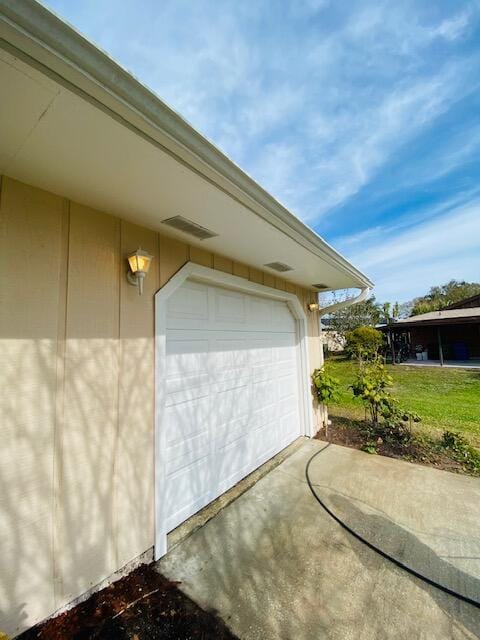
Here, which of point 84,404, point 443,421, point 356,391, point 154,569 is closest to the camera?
point 84,404

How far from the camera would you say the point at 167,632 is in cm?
168

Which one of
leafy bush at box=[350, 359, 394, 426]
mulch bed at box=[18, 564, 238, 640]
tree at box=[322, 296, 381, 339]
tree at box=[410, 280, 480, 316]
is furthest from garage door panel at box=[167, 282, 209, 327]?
tree at box=[410, 280, 480, 316]

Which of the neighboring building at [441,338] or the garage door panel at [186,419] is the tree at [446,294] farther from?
the garage door panel at [186,419]

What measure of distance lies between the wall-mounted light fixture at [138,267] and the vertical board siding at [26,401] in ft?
1.70

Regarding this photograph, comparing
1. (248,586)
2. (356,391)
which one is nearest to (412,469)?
(356,391)

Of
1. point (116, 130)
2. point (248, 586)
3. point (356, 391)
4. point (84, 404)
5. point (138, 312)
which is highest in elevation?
point (116, 130)

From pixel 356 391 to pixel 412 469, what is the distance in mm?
1418

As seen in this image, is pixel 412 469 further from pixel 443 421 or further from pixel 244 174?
pixel 244 174

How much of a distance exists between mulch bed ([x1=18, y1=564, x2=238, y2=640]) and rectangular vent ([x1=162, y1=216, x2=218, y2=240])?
8.94ft

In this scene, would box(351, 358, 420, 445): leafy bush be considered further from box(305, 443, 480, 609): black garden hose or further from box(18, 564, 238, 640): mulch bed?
box(18, 564, 238, 640): mulch bed

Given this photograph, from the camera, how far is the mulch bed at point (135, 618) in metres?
1.63

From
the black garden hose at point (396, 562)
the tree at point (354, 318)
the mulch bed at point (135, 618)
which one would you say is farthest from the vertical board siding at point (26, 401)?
the tree at point (354, 318)

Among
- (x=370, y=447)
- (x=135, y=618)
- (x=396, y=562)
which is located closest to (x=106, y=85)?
(x=135, y=618)

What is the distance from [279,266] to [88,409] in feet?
8.99
